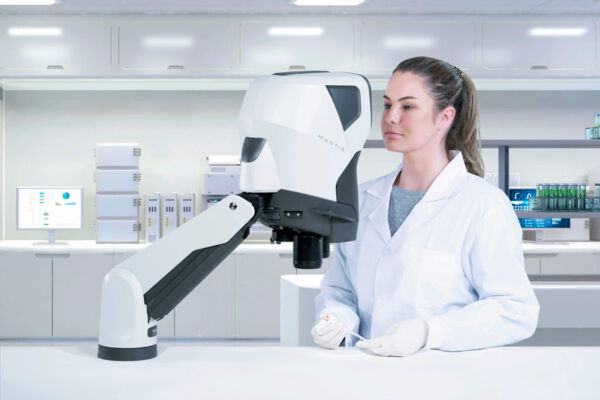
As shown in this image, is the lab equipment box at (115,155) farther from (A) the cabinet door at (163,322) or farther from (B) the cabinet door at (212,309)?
(B) the cabinet door at (212,309)

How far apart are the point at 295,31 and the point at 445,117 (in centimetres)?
317

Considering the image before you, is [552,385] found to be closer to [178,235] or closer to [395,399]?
[395,399]

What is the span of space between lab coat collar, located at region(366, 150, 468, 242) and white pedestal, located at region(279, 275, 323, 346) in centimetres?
88

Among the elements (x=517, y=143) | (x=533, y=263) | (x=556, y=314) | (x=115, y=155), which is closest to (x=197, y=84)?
(x=115, y=155)

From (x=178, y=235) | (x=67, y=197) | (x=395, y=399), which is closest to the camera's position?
(x=395, y=399)

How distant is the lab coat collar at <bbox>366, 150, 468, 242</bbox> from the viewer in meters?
1.39

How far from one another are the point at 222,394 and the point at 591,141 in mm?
3113

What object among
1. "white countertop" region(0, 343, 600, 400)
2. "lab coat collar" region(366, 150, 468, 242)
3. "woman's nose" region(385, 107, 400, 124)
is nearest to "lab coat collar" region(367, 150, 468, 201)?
"lab coat collar" region(366, 150, 468, 242)

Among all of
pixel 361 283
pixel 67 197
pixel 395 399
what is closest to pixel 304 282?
pixel 361 283

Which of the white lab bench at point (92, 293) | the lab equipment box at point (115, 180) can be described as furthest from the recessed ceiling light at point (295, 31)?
the white lab bench at point (92, 293)

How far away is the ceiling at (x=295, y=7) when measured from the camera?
13.8 feet

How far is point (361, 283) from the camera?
4.65 ft

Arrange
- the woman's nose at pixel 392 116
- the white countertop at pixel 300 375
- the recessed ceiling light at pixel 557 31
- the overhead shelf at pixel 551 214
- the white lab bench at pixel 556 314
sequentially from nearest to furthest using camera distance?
1. the white countertop at pixel 300 375
2. the woman's nose at pixel 392 116
3. the white lab bench at pixel 556 314
4. the overhead shelf at pixel 551 214
5. the recessed ceiling light at pixel 557 31

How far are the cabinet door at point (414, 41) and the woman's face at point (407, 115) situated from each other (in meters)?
3.13
